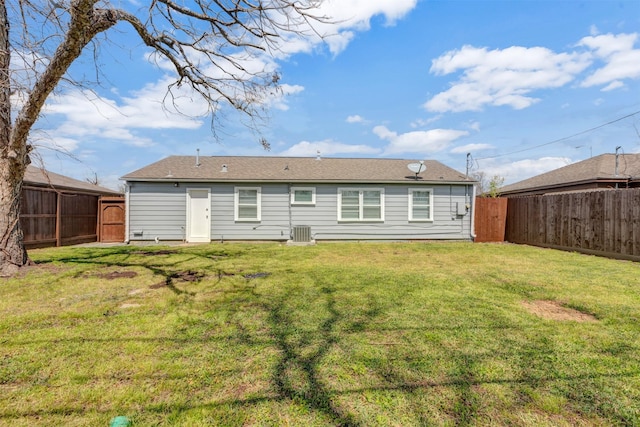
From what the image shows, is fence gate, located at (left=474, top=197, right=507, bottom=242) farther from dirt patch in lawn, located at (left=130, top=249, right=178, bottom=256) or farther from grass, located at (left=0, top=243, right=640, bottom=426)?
dirt patch in lawn, located at (left=130, top=249, right=178, bottom=256)

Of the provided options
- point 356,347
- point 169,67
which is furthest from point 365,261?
point 169,67

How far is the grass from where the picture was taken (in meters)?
1.93

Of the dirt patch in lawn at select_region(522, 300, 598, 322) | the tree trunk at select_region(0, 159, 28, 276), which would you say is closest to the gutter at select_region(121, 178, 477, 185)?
the tree trunk at select_region(0, 159, 28, 276)

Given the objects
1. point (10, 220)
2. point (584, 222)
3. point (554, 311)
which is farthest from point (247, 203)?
point (584, 222)

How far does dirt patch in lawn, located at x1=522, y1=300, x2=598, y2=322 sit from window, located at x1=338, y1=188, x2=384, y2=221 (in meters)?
7.99

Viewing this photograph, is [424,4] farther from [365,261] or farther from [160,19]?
[365,261]

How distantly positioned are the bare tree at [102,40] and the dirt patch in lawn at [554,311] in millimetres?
5809

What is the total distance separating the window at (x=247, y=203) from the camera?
A: 11.6 meters

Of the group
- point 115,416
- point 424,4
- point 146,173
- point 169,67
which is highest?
point 424,4

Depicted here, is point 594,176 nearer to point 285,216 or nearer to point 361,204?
point 361,204

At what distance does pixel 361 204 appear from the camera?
12.0 m

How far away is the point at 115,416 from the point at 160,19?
703cm

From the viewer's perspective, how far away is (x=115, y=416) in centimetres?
183

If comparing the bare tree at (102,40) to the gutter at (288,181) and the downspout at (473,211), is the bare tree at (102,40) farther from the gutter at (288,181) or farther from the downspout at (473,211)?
the downspout at (473,211)
